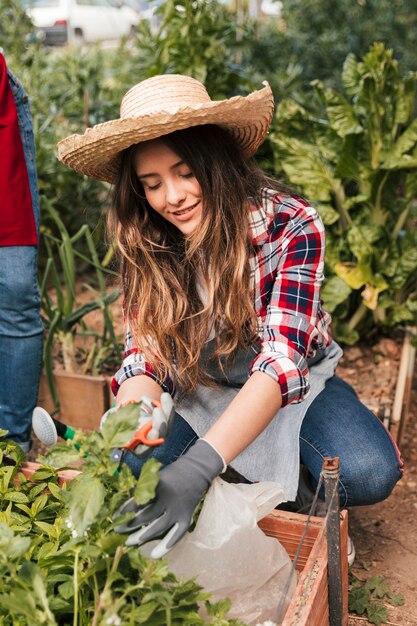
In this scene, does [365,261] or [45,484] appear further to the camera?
[365,261]

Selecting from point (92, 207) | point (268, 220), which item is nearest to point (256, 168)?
point (268, 220)

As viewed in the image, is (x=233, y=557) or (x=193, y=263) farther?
(x=193, y=263)

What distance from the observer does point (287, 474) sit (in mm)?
1696

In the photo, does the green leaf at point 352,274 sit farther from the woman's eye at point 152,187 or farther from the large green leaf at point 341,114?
the woman's eye at point 152,187

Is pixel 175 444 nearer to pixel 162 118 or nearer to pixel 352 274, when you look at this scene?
pixel 162 118

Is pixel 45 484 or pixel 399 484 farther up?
pixel 45 484

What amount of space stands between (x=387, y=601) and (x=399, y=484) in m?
0.58

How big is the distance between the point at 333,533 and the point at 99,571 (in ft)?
1.37

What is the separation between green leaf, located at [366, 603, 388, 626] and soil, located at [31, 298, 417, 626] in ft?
0.06

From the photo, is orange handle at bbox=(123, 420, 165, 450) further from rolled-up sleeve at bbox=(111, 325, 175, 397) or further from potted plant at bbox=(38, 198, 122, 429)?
potted plant at bbox=(38, 198, 122, 429)

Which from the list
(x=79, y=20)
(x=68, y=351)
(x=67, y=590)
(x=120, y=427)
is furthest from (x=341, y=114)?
(x=79, y=20)

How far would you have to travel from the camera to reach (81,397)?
255 centimetres

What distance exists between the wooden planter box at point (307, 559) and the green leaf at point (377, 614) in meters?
0.22

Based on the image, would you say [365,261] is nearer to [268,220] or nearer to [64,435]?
[268,220]
